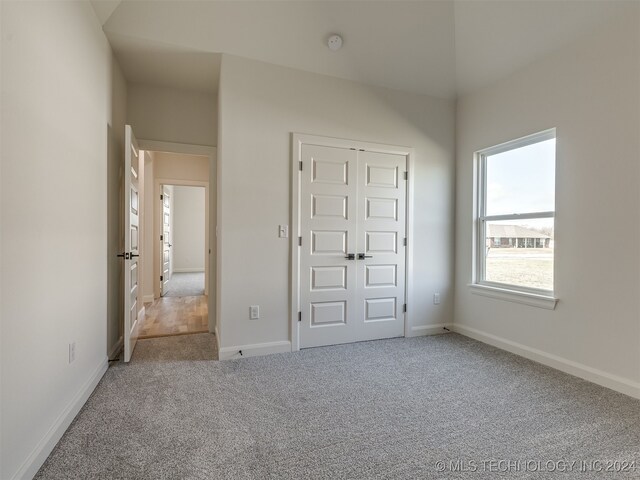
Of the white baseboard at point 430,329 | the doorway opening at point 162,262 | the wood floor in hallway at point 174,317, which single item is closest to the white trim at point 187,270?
the doorway opening at point 162,262

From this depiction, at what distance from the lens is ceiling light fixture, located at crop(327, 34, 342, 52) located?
3.01 metres

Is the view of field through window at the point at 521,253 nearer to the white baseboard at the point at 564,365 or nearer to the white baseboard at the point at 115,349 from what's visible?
the white baseboard at the point at 564,365

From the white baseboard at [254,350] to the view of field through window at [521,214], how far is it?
2.31 metres

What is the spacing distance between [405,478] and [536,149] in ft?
9.81

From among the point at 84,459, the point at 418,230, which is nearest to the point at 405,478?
the point at 84,459

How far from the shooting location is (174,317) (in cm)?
446

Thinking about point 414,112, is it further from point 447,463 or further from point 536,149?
point 447,463

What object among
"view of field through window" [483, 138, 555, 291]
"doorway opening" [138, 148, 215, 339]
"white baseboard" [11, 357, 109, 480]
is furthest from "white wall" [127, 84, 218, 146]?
"view of field through window" [483, 138, 555, 291]

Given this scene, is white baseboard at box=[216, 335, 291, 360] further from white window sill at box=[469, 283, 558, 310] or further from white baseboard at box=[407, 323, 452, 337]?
white window sill at box=[469, 283, 558, 310]

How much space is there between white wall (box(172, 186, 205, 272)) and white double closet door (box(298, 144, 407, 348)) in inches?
280

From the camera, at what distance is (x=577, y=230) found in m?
2.66

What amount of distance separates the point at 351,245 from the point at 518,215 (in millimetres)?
1643

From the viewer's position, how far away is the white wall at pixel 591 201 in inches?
92.3

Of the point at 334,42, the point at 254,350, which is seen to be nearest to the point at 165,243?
the point at 254,350
